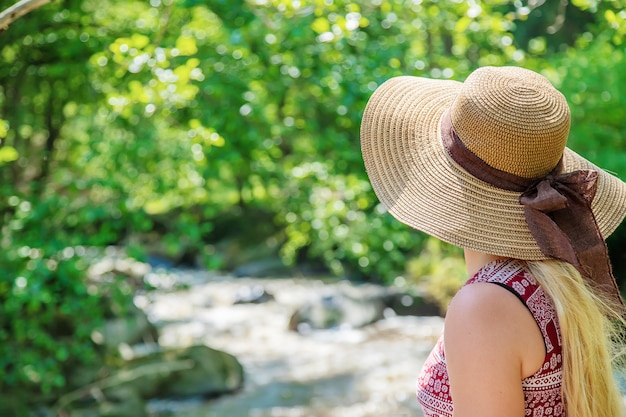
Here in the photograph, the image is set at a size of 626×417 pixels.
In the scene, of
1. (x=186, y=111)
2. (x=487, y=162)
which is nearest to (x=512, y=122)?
(x=487, y=162)

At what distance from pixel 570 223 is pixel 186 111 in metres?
3.02

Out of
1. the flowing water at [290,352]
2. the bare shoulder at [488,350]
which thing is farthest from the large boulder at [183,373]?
the bare shoulder at [488,350]

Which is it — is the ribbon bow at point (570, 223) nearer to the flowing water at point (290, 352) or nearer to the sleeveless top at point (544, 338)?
the sleeveless top at point (544, 338)

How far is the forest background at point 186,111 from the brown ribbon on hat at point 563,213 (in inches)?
71.1

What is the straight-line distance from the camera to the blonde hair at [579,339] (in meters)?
1.36

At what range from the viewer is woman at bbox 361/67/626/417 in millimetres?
1286

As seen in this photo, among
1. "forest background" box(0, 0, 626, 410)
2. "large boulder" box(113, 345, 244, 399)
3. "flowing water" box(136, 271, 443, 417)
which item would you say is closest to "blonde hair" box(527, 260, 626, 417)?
"forest background" box(0, 0, 626, 410)

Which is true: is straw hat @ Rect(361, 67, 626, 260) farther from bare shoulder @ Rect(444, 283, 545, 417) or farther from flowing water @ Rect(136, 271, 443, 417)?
flowing water @ Rect(136, 271, 443, 417)

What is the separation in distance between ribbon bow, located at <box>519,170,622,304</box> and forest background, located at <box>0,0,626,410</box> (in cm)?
180

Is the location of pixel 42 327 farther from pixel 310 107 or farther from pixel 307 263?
pixel 307 263

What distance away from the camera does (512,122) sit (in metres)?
1.39

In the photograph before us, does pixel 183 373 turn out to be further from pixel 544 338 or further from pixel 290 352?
pixel 544 338

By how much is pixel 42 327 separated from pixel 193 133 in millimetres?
2035

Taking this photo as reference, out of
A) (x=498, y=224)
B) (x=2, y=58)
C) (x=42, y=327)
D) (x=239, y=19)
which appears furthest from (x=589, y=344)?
(x=42, y=327)
